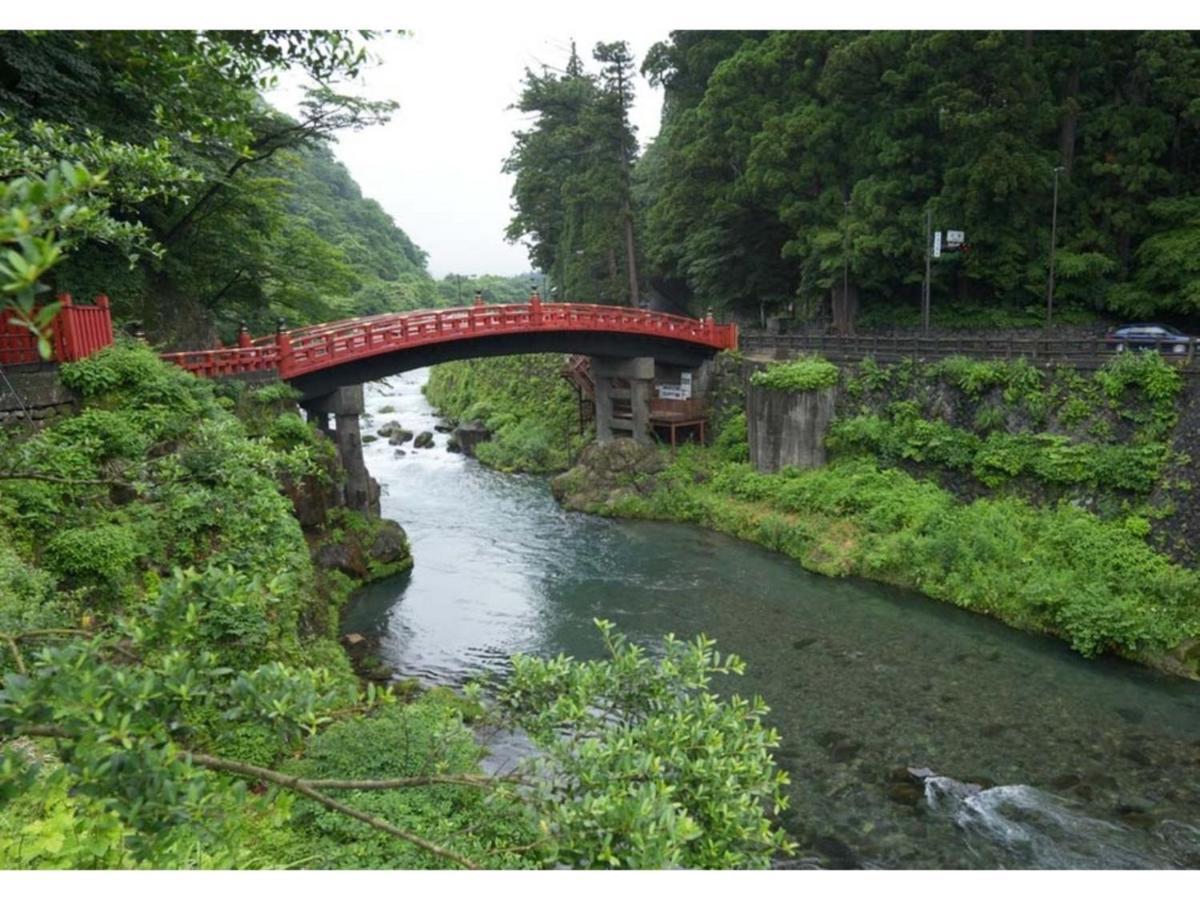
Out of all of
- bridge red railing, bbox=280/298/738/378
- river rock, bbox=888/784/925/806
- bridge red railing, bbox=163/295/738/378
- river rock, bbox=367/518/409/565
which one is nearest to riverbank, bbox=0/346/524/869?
bridge red railing, bbox=163/295/738/378

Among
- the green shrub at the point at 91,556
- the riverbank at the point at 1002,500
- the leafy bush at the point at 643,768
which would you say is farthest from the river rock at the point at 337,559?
→ the leafy bush at the point at 643,768

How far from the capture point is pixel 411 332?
75.6 ft

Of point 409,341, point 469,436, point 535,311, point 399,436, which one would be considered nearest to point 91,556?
point 409,341

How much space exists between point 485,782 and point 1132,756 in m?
11.6

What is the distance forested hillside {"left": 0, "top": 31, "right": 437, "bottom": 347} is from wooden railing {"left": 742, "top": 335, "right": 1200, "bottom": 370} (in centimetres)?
1555

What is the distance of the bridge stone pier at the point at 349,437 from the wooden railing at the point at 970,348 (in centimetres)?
1513

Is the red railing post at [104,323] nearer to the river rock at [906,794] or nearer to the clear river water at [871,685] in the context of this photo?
the clear river water at [871,685]

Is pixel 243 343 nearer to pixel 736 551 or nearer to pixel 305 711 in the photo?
pixel 736 551

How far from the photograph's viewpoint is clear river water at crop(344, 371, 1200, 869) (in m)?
10.2

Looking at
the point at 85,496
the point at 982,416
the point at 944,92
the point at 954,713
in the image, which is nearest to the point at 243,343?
the point at 85,496

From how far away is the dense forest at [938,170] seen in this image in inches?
Answer: 966

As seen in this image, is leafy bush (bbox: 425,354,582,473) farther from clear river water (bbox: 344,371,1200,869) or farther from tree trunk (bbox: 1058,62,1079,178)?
tree trunk (bbox: 1058,62,1079,178)

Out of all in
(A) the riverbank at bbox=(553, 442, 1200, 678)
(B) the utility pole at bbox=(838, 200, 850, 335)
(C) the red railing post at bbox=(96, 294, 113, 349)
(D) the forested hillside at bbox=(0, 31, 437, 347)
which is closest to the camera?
(D) the forested hillside at bbox=(0, 31, 437, 347)

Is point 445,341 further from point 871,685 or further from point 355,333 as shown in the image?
point 871,685
